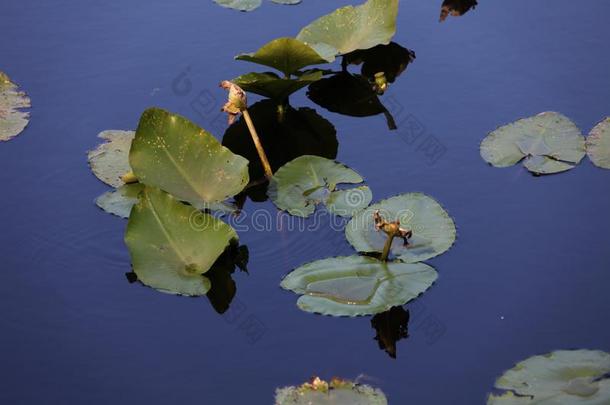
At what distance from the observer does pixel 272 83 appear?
2.98 meters

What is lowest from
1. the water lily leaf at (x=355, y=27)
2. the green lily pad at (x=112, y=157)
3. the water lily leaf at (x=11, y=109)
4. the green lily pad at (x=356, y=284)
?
the green lily pad at (x=356, y=284)

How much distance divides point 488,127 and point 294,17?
103 cm

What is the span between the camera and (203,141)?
267cm

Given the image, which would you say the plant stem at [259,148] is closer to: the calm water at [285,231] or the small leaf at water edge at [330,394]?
the calm water at [285,231]

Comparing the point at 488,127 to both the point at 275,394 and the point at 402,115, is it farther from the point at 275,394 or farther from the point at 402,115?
the point at 275,394

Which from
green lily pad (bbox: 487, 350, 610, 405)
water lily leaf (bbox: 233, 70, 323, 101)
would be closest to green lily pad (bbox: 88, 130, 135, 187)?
water lily leaf (bbox: 233, 70, 323, 101)

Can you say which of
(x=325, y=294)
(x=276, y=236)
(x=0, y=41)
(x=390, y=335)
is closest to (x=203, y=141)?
(x=276, y=236)

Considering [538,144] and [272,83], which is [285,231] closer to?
[272,83]

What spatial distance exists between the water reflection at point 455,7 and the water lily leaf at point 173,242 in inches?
64.6

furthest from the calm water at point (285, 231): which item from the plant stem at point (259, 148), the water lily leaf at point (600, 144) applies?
the plant stem at point (259, 148)

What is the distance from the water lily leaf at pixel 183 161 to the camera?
2623mm

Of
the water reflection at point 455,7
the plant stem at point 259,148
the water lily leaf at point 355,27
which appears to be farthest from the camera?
the water reflection at point 455,7

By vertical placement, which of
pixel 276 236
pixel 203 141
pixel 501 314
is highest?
pixel 203 141

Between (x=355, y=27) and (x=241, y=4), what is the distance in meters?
0.59
